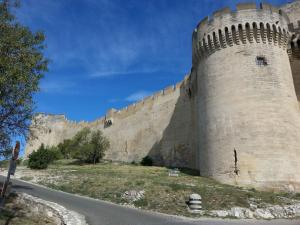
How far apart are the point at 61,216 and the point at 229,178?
8.86 m

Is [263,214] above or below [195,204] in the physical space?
below

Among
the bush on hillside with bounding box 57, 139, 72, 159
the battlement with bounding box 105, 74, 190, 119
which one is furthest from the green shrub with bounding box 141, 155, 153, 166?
the bush on hillside with bounding box 57, 139, 72, 159

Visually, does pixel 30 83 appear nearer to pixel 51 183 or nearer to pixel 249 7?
pixel 51 183

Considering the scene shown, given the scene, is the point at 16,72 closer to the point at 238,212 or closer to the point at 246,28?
the point at 238,212

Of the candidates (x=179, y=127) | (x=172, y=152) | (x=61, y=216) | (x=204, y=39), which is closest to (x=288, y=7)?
(x=204, y=39)

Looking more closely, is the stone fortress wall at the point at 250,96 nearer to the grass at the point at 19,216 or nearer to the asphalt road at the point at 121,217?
the grass at the point at 19,216

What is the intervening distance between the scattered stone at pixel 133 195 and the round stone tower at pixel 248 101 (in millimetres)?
5276

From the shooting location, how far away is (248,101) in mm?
16188

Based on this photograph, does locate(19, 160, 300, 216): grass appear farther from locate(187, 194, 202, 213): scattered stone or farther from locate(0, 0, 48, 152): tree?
locate(0, 0, 48, 152): tree

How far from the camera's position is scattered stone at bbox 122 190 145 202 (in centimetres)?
1165

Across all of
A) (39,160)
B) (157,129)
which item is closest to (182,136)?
(157,129)

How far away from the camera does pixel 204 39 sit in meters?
18.8

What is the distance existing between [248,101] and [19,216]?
11.7 metres

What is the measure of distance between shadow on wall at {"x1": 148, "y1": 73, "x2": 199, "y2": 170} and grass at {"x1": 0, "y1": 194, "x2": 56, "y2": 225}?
47.3 ft
